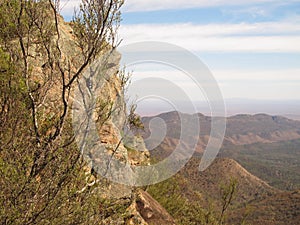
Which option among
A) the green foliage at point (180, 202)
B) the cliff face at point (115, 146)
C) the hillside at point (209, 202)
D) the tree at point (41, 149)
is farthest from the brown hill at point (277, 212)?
the tree at point (41, 149)

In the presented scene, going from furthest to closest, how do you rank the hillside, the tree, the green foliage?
the hillside
the green foliage
the tree

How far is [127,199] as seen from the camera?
17844 mm

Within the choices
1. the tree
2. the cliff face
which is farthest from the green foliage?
the tree

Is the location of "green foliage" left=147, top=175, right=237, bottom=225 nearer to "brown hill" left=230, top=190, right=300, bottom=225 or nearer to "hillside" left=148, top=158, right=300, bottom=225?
Answer: "hillside" left=148, top=158, right=300, bottom=225

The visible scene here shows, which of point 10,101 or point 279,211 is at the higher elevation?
point 10,101

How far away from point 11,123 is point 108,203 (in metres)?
5.15

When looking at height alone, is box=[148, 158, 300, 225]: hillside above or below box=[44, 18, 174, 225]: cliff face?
below

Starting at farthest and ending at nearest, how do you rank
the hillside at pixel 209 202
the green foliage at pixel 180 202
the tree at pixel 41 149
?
the hillside at pixel 209 202, the green foliage at pixel 180 202, the tree at pixel 41 149

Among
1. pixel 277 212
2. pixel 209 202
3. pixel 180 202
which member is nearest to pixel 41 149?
pixel 180 202

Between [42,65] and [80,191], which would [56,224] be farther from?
[42,65]

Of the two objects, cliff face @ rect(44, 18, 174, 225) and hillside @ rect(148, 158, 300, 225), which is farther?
hillside @ rect(148, 158, 300, 225)

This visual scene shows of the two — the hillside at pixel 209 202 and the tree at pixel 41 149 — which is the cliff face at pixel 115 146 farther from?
the hillside at pixel 209 202

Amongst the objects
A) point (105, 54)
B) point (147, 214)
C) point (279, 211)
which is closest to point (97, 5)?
point (105, 54)

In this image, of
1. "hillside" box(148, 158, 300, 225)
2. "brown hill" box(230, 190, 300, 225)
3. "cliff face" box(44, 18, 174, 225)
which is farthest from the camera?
"brown hill" box(230, 190, 300, 225)
